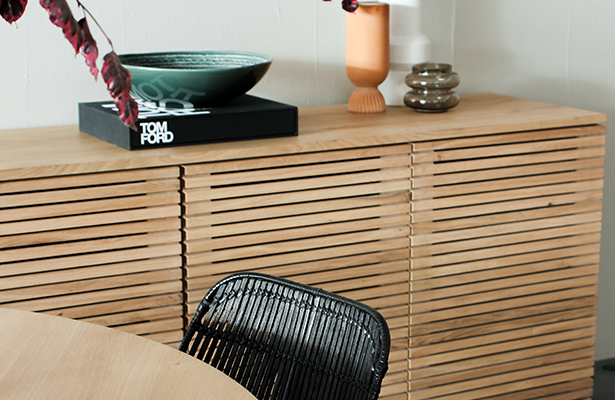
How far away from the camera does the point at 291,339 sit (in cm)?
114

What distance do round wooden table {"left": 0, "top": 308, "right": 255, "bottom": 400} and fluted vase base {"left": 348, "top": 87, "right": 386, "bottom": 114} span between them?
51.0 inches

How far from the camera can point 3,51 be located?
1909mm

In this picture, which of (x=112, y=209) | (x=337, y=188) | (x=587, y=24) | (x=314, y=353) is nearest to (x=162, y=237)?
(x=112, y=209)

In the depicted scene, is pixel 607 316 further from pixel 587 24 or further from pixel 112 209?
pixel 112 209

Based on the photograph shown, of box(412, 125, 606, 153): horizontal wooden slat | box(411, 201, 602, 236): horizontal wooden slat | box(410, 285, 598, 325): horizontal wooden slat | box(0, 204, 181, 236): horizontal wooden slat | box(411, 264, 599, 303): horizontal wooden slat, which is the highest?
box(412, 125, 606, 153): horizontal wooden slat

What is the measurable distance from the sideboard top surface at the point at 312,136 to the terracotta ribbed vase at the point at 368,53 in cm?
5

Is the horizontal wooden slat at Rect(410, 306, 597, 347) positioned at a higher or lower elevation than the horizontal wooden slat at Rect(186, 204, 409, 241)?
lower

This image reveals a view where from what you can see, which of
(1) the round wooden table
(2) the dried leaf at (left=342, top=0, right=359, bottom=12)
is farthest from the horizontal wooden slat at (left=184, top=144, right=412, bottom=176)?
(1) the round wooden table

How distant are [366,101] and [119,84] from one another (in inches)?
61.5

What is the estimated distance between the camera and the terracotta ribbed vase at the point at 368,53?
210 centimetres

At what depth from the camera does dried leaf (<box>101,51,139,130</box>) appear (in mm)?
623

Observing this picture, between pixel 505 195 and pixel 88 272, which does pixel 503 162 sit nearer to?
pixel 505 195

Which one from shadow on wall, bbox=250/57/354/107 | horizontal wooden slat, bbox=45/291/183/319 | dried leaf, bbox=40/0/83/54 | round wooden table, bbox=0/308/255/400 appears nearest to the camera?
dried leaf, bbox=40/0/83/54

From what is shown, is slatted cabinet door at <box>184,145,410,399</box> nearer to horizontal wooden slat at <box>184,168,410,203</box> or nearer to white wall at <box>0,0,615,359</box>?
horizontal wooden slat at <box>184,168,410,203</box>
